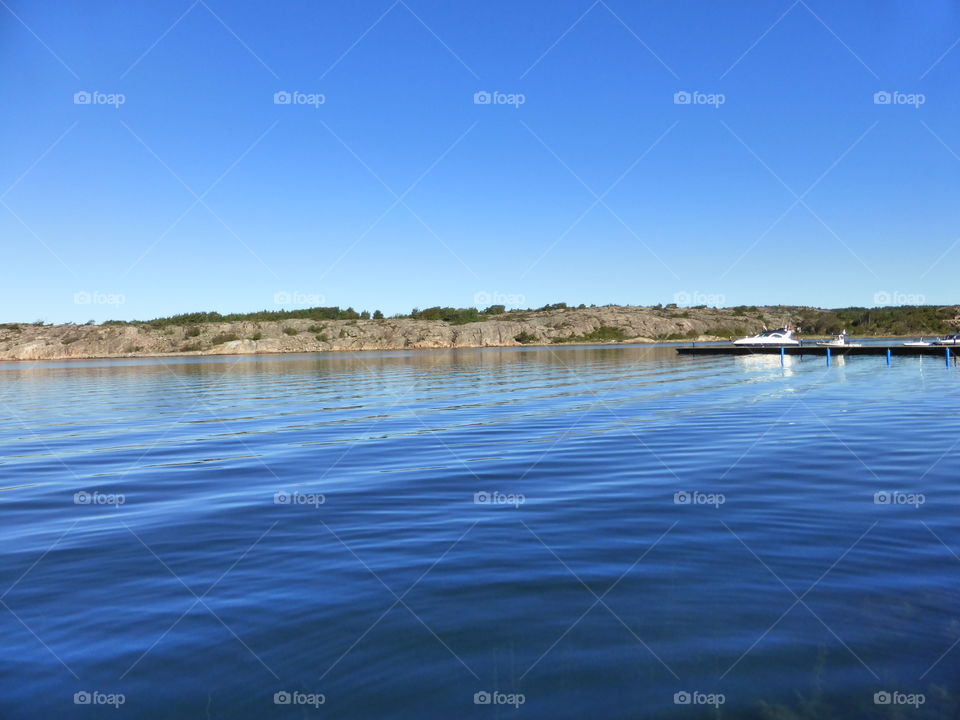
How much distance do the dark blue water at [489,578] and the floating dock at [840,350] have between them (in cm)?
5283

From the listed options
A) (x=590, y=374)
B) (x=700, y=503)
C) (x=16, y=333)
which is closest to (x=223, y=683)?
(x=700, y=503)

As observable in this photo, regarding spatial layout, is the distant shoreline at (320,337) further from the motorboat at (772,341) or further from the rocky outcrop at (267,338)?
the motorboat at (772,341)

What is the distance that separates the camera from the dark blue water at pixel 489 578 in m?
6.27

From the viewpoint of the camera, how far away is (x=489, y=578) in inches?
358

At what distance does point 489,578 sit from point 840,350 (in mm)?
77358

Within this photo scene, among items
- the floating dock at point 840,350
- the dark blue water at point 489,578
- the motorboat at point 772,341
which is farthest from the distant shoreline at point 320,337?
the dark blue water at point 489,578

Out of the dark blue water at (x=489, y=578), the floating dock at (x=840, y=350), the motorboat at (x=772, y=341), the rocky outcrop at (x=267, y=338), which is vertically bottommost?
the dark blue water at (x=489, y=578)

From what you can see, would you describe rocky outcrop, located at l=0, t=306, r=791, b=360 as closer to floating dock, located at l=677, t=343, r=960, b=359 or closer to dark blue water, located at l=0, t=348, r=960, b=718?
floating dock, located at l=677, t=343, r=960, b=359

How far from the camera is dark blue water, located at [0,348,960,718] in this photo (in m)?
6.27

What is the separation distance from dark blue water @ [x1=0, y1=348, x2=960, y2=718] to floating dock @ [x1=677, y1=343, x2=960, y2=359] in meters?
52.8

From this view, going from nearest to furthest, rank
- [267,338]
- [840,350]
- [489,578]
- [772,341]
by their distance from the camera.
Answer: [489,578], [840,350], [772,341], [267,338]

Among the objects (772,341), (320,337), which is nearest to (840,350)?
(772,341)

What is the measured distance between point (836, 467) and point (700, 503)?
534cm

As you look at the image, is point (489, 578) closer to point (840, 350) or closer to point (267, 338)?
point (840, 350)
